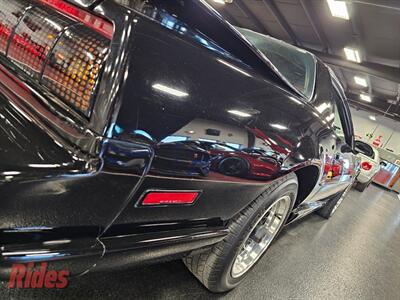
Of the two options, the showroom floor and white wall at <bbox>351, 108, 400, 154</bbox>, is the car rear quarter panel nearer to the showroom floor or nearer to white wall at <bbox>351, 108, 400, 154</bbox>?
the showroom floor

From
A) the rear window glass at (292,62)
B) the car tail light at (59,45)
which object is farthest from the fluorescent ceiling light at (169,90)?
the rear window glass at (292,62)

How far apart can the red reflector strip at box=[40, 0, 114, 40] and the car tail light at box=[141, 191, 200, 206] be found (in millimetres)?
463

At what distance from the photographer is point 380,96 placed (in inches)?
587

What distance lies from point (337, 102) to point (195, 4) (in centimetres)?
185

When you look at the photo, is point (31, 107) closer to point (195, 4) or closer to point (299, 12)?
point (195, 4)

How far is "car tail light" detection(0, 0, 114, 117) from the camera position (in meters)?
0.74

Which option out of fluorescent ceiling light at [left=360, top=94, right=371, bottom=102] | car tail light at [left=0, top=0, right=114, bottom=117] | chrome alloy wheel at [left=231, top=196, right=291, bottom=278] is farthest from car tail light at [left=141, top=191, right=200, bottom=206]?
fluorescent ceiling light at [left=360, top=94, right=371, bottom=102]

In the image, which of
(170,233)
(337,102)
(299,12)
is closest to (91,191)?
(170,233)

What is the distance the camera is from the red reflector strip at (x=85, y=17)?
0.75 m

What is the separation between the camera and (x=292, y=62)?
1988mm

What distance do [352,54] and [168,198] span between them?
10.2 meters

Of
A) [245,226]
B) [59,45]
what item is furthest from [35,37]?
[245,226]

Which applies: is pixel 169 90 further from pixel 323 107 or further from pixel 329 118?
pixel 329 118

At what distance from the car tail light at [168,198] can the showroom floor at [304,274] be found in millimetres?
688
